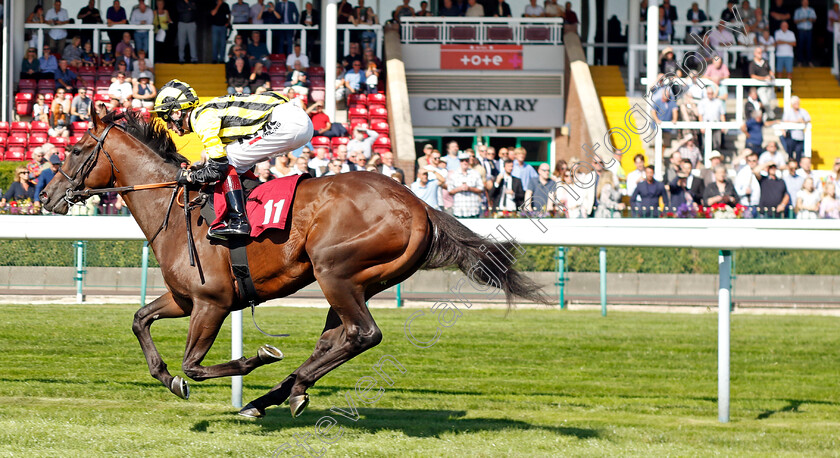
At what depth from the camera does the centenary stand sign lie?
65.8 ft

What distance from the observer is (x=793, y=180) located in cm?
1350

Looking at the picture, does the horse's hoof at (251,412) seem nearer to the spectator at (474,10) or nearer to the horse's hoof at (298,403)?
the horse's hoof at (298,403)

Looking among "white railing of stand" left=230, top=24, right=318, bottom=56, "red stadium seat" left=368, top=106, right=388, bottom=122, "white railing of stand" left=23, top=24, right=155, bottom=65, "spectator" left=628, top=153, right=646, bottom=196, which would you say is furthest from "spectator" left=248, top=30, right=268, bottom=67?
"spectator" left=628, top=153, right=646, bottom=196

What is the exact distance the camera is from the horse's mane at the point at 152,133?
5266 mm

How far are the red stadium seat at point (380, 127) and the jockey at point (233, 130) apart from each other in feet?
38.3

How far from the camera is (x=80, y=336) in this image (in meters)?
7.41

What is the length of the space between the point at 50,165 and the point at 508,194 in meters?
5.28

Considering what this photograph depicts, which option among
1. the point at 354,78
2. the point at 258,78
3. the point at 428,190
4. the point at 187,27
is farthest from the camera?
the point at 187,27

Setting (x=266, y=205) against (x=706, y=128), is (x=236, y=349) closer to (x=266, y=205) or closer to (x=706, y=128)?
(x=266, y=205)

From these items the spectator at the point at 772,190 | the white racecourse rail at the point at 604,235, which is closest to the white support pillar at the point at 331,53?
the spectator at the point at 772,190

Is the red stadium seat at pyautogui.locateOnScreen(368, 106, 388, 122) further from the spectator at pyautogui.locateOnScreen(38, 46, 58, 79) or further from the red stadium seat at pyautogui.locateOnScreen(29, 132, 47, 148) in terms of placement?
the spectator at pyautogui.locateOnScreen(38, 46, 58, 79)

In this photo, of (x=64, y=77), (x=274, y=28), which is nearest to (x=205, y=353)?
(x=64, y=77)

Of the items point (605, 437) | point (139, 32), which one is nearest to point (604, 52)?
point (139, 32)

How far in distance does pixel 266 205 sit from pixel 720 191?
8797mm
